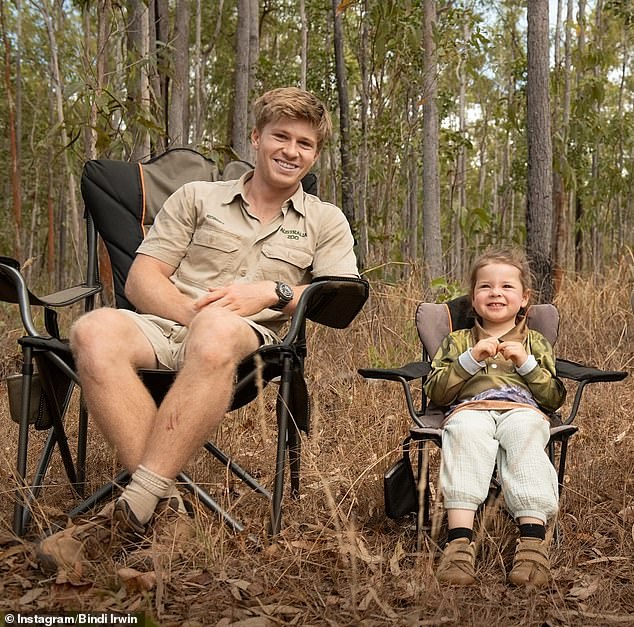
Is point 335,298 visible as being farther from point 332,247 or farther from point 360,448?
point 360,448

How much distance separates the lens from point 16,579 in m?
1.81

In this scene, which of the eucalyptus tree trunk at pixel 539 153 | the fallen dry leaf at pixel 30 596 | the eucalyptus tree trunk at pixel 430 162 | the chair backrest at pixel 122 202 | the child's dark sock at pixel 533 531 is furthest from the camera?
the eucalyptus tree trunk at pixel 430 162

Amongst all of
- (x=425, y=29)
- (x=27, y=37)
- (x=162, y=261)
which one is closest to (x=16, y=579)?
(x=162, y=261)

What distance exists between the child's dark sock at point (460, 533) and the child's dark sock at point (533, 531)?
0.12 metres

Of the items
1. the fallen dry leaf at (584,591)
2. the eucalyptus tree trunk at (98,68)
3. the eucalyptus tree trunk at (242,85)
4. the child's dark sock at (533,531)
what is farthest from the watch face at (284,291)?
the eucalyptus tree trunk at (242,85)

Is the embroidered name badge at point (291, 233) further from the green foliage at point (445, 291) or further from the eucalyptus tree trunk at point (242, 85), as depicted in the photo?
the eucalyptus tree trunk at point (242, 85)

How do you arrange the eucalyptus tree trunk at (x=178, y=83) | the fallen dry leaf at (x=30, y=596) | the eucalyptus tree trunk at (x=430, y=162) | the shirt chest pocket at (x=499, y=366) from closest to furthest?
the fallen dry leaf at (x=30, y=596), the shirt chest pocket at (x=499, y=366), the eucalyptus tree trunk at (x=430, y=162), the eucalyptus tree trunk at (x=178, y=83)

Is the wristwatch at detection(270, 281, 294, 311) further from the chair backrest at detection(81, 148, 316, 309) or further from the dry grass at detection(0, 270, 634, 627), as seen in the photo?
the chair backrest at detection(81, 148, 316, 309)

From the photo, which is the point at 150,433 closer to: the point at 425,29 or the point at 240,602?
the point at 240,602

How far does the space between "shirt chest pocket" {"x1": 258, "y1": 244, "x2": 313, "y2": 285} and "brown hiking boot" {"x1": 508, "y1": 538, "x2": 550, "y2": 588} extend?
0.98m

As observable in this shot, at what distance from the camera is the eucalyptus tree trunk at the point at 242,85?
196 inches

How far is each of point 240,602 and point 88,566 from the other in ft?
1.17

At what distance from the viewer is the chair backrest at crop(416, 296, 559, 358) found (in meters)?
2.39

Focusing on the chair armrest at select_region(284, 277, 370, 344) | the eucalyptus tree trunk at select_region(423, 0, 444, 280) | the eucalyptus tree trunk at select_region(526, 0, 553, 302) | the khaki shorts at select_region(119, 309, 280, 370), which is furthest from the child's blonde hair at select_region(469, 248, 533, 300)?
the eucalyptus tree trunk at select_region(423, 0, 444, 280)
